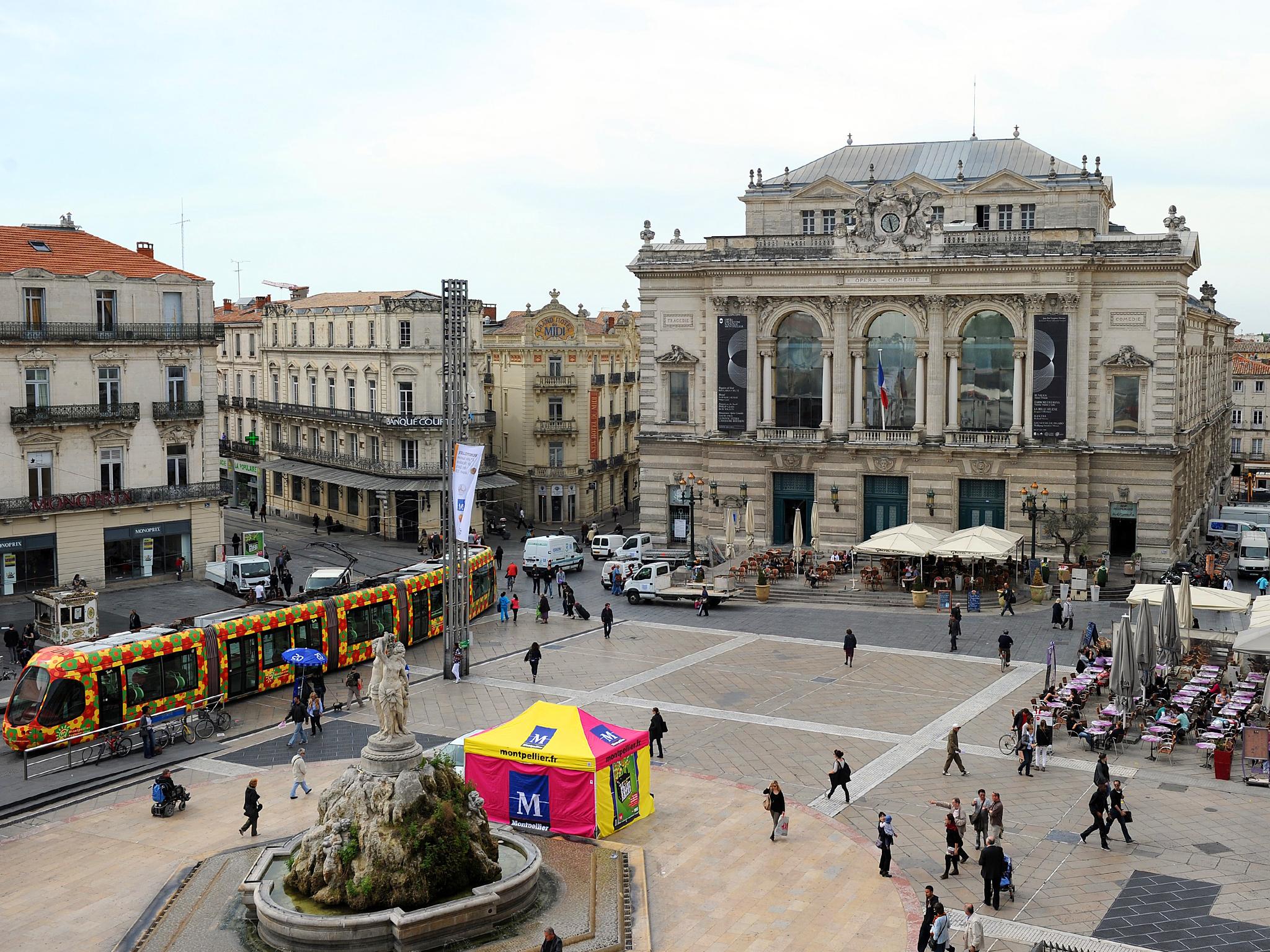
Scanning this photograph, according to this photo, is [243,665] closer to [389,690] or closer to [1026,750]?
[389,690]

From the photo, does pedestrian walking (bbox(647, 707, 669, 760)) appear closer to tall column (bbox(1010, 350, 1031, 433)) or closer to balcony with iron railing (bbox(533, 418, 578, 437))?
tall column (bbox(1010, 350, 1031, 433))

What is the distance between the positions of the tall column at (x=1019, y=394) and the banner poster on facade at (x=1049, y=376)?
504mm

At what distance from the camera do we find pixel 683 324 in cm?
6306

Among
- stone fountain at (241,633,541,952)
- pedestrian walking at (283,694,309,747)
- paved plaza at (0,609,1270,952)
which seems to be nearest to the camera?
stone fountain at (241,633,541,952)

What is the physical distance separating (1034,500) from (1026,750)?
86.8ft

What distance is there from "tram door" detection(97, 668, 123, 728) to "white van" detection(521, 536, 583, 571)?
89.4ft

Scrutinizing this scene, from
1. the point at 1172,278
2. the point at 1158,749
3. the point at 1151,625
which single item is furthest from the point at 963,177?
the point at 1158,749

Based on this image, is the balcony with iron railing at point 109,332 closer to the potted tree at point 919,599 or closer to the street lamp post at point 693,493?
the street lamp post at point 693,493

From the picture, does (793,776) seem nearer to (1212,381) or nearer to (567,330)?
(567,330)

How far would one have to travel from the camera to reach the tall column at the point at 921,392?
58.4 meters

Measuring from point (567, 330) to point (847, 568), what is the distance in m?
27.7

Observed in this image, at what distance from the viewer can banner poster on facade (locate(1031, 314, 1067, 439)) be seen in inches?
2206

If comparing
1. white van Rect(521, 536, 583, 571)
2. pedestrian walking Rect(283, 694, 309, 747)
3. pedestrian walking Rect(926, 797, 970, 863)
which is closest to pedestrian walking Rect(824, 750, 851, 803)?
pedestrian walking Rect(926, 797, 970, 863)

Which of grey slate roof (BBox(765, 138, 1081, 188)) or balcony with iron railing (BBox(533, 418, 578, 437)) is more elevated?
grey slate roof (BBox(765, 138, 1081, 188))
